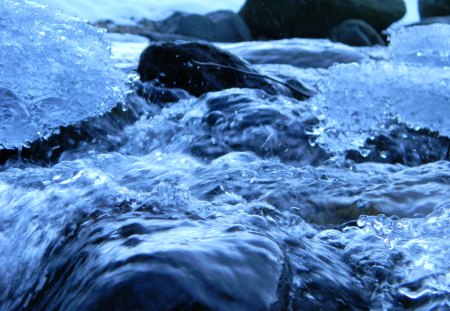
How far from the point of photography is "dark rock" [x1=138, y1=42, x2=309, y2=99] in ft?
13.7

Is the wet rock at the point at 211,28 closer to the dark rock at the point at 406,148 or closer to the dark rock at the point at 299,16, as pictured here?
the dark rock at the point at 299,16

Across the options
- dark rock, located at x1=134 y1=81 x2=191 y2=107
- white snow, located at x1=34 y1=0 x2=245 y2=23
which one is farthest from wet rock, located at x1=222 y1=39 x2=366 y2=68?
white snow, located at x1=34 y1=0 x2=245 y2=23

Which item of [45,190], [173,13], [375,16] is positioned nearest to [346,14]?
[375,16]

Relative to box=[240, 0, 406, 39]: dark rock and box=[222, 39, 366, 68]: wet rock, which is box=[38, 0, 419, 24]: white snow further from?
box=[222, 39, 366, 68]: wet rock

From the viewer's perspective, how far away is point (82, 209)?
1.69 m

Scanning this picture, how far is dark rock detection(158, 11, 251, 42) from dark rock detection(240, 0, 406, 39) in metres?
0.35

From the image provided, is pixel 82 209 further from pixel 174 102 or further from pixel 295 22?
pixel 295 22

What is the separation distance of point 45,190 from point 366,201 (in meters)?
0.97

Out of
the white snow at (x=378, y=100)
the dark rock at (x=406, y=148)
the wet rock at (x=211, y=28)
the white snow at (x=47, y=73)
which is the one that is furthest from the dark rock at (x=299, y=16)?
the white snow at (x=47, y=73)

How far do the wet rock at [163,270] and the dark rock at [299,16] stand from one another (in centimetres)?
1352

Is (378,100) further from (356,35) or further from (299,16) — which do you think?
(299,16)

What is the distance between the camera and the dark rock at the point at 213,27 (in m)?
13.9

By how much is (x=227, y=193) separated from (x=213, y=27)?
1207 cm

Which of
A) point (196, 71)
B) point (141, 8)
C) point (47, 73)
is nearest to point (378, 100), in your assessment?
point (196, 71)
